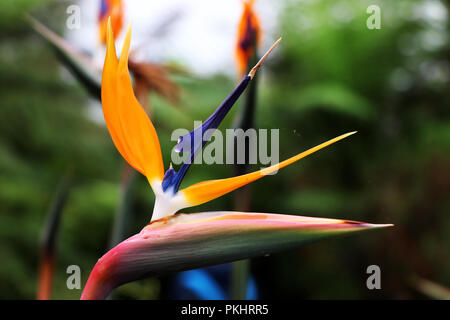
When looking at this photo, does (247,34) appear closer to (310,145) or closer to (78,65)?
(78,65)

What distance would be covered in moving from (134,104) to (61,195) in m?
0.17

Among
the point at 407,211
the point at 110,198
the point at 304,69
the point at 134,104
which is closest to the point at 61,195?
the point at 134,104

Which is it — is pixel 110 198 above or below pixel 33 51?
below

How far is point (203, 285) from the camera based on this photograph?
454 millimetres

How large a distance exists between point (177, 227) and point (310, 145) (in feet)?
5.66

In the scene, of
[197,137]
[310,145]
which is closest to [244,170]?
[197,137]

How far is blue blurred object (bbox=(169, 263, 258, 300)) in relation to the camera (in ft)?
1.44

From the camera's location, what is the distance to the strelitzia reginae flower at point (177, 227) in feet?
0.73

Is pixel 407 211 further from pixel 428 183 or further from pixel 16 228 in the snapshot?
pixel 16 228

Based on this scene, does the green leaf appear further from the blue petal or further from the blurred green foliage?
the blurred green foliage

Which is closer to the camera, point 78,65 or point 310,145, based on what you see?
point 78,65

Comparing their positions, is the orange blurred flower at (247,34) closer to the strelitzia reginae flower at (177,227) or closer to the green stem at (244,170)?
the green stem at (244,170)

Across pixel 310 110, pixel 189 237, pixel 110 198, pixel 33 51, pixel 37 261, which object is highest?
pixel 33 51

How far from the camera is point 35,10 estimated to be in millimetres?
1534
